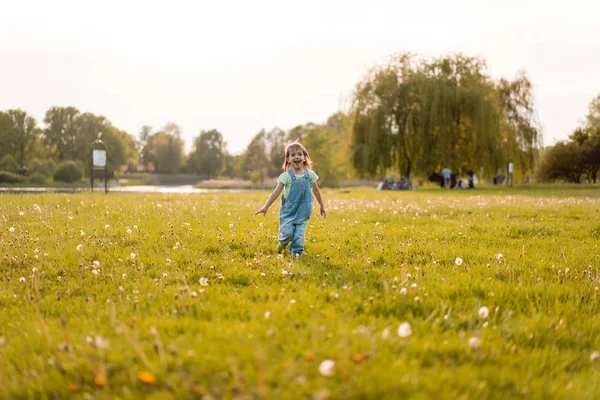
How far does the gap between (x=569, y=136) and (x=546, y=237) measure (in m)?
58.3

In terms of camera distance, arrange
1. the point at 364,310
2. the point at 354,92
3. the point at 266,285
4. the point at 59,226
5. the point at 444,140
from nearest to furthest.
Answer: the point at 364,310 < the point at 266,285 < the point at 59,226 < the point at 444,140 < the point at 354,92

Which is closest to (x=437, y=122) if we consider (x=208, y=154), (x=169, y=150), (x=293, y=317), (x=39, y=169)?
(x=293, y=317)

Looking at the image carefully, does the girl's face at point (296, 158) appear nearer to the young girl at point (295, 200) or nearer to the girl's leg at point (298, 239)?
the young girl at point (295, 200)

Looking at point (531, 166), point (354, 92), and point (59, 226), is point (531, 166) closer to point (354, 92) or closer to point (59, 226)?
point (354, 92)

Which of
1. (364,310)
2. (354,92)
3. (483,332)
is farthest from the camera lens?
(354,92)

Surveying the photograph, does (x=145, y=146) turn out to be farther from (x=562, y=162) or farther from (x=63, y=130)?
(x=562, y=162)

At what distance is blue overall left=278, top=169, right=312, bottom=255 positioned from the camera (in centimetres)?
658

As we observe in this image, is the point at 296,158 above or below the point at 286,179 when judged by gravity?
above

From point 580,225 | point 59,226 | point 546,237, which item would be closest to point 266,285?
point 59,226

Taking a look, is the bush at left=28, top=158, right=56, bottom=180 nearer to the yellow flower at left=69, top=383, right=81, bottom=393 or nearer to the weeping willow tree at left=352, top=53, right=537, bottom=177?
the weeping willow tree at left=352, top=53, right=537, bottom=177

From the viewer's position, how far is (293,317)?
344 centimetres

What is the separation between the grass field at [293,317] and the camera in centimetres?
246

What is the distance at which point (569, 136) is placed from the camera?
188 feet

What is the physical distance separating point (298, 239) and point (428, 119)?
94.3ft
